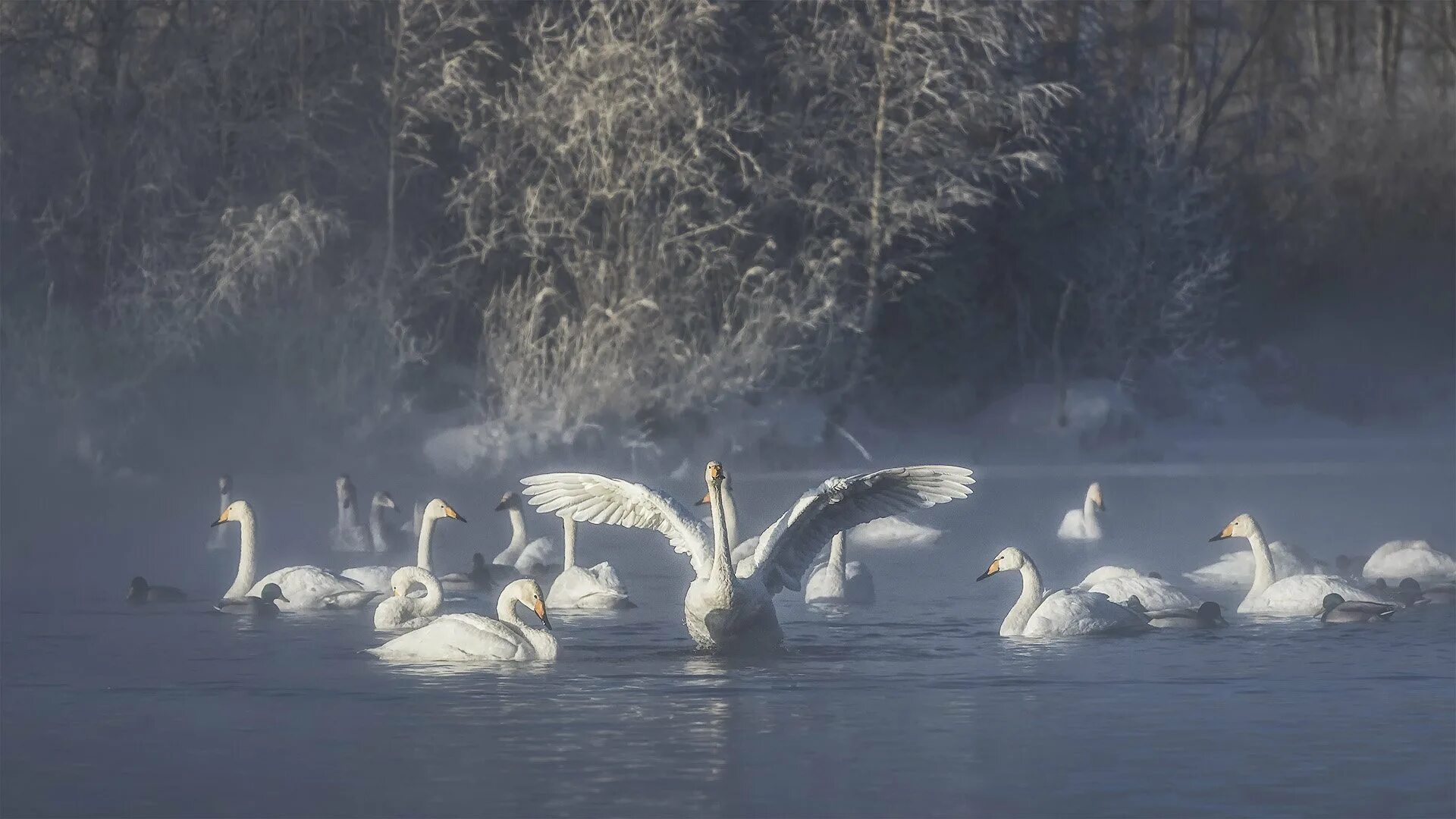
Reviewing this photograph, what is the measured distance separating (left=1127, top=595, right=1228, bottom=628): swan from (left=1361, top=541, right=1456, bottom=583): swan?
124 inches

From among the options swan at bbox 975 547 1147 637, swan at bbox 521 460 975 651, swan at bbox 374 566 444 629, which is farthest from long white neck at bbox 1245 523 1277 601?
swan at bbox 374 566 444 629

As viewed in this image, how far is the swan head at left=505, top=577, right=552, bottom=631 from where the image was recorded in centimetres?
1184

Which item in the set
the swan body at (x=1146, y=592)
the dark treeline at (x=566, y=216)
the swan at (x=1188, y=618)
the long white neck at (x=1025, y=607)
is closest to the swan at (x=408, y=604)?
the long white neck at (x=1025, y=607)

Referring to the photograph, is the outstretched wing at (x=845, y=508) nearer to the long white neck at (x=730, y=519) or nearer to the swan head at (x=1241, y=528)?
the long white neck at (x=730, y=519)

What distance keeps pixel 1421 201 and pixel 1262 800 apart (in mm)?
35139

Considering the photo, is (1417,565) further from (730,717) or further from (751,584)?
(730,717)

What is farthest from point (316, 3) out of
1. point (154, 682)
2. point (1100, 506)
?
point (154, 682)

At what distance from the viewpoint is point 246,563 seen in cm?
1466

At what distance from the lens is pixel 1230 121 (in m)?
38.0

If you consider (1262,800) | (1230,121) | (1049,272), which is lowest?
(1262,800)

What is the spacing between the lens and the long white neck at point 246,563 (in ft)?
47.3

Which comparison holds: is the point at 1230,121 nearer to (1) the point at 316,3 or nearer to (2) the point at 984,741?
(1) the point at 316,3

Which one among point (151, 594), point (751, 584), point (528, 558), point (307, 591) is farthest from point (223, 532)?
point (751, 584)

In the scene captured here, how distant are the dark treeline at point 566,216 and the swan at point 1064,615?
14067 mm
